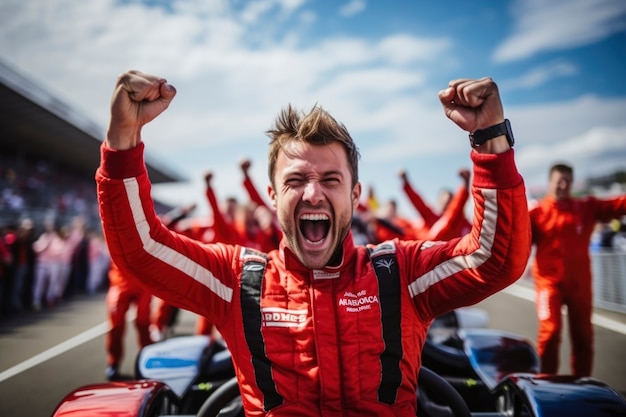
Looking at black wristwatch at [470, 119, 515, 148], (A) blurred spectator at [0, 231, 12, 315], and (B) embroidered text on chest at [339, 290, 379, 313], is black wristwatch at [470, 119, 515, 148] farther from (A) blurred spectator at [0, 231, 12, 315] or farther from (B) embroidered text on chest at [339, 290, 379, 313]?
(A) blurred spectator at [0, 231, 12, 315]

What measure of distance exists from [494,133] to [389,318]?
0.78 meters

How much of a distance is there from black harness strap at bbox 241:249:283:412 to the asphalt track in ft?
9.70

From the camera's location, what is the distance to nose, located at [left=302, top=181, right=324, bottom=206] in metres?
1.59

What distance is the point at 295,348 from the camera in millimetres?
1554

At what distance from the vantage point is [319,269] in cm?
167

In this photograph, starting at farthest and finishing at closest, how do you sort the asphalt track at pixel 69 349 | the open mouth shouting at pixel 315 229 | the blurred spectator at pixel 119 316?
1. the blurred spectator at pixel 119 316
2. the asphalt track at pixel 69 349
3. the open mouth shouting at pixel 315 229

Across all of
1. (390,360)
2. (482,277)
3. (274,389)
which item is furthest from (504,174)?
(274,389)

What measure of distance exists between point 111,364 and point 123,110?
417cm

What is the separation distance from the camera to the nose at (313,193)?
159cm

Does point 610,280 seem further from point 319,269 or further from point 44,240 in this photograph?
point 44,240

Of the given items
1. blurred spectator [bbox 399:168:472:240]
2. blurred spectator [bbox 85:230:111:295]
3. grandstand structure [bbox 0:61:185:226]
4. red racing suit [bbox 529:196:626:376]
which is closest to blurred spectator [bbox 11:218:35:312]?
blurred spectator [bbox 85:230:111:295]

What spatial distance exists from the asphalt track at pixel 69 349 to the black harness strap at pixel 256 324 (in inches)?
116

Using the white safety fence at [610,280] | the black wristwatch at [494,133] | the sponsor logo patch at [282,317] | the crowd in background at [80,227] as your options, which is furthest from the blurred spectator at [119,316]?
the white safety fence at [610,280]

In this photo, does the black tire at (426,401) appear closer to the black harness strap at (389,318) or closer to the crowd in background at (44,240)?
the black harness strap at (389,318)
